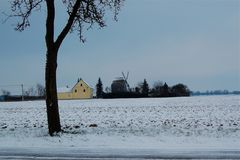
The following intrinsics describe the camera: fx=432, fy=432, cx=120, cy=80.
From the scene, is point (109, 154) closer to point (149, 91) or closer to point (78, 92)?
point (149, 91)

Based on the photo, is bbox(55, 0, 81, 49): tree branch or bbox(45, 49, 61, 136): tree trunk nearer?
bbox(45, 49, 61, 136): tree trunk

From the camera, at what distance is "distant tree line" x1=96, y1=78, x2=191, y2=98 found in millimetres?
98894

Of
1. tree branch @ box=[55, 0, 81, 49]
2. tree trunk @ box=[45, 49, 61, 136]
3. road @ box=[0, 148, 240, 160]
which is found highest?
tree branch @ box=[55, 0, 81, 49]

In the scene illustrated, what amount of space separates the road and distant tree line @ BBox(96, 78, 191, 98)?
277 feet

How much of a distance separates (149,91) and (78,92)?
30.6 m

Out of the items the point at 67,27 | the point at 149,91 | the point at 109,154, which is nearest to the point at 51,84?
the point at 67,27

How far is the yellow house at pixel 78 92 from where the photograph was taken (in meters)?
145

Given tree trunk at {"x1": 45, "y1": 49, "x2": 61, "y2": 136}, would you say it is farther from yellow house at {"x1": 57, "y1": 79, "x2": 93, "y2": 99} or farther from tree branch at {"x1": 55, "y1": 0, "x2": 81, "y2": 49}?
yellow house at {"x1": 57, "y1": 79, "x2": 93, "y2": 99}

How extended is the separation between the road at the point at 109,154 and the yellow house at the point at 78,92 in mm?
131174

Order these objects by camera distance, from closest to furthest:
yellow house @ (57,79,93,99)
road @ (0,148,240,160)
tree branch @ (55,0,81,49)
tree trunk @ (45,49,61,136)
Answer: road @ (0,148,240,160) → tree trunk @ (45,49,61,136) → tree branch @ (55,0,81,49) → yellow house @ (57,79,93,99)

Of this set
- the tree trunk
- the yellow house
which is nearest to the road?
the tree trunk

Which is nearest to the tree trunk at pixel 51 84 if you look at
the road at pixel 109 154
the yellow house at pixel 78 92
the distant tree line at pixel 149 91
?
the road at pixel 109 154

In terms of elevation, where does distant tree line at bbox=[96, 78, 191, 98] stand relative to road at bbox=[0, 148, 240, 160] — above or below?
above

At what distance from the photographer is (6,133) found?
17.2 meters
